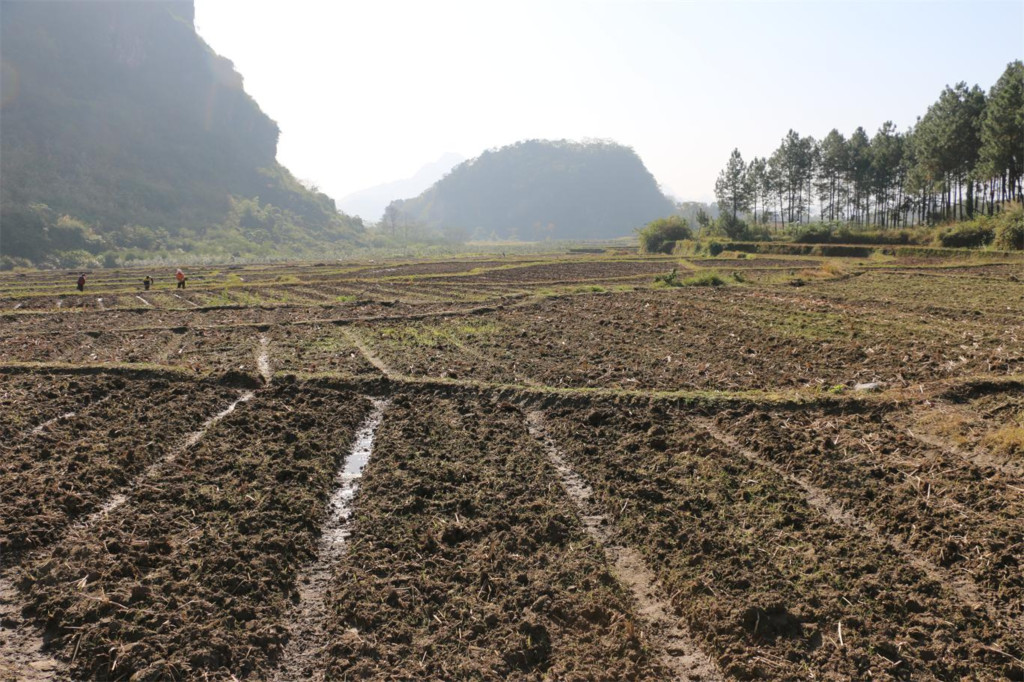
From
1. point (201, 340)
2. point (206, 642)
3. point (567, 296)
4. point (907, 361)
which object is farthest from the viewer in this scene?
point (567, 296)

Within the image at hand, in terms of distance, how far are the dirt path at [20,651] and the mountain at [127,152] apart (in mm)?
102658

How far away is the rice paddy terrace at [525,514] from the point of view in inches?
213

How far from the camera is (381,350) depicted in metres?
17.5

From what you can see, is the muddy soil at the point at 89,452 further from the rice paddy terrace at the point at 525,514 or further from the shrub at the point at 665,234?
the shrub at the point at 665,234

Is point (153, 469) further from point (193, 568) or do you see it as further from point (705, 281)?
point (705, 281)

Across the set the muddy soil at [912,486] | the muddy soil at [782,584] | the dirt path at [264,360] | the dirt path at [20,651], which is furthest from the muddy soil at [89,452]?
the muddy soil at [912,486]

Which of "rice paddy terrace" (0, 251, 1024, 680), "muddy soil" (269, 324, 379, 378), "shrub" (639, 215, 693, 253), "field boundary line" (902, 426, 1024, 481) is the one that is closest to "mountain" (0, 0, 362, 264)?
"shrub" (639, 215, 693, 253)

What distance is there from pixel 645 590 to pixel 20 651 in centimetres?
583

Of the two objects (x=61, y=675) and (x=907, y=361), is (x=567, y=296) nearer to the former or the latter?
(x=907, y=361)

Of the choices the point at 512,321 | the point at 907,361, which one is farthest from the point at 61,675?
the point at 512,321

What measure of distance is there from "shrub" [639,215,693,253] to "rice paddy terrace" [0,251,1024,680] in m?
69.4

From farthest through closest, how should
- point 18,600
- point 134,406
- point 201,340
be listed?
point 201,340, point 134,406, point 18,600

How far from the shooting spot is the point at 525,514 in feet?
25.3

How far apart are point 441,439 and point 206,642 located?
5290 mm
